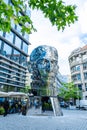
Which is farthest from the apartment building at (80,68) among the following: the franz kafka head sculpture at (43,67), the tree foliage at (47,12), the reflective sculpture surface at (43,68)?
the tree foliage at (47,12)

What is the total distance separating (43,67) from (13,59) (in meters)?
A: 12.2

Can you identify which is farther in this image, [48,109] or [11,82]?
[11,82]

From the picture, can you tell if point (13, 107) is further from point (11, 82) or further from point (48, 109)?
point (11, 82)

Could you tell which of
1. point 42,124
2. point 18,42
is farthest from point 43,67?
point 42,124

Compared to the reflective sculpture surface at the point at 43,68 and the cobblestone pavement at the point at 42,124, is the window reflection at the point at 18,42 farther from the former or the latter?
the cobblestone pavement at the point at 42,124

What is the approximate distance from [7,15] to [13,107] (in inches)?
795

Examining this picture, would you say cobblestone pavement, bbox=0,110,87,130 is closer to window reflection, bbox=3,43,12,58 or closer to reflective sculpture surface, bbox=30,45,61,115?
reflective sculpture surface, bbox=30,45,61,115

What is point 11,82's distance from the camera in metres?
43.4

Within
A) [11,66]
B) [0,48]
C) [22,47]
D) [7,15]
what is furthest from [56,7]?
[22,47]

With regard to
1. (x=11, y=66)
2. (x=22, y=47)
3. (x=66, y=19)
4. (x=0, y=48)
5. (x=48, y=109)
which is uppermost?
(x=22, y=47)

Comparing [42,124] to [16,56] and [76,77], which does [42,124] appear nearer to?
[16,56]

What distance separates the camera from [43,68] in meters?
35.2

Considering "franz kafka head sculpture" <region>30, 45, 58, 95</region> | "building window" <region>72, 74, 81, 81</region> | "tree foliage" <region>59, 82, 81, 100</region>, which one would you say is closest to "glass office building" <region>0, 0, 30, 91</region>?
"franz kafka head sculpture" <region>30, 45, 58, 95</region>

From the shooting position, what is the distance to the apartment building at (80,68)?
192 feet
